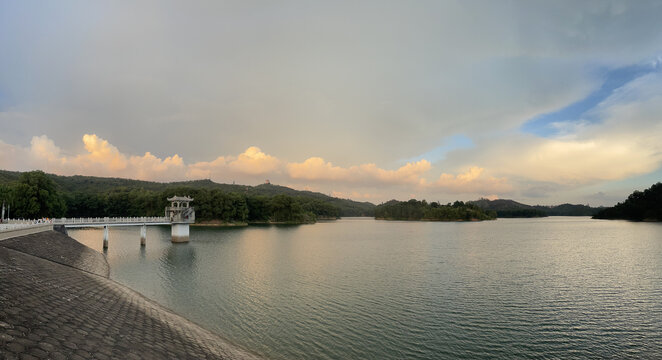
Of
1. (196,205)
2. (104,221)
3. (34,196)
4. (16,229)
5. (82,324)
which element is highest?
(34,196)

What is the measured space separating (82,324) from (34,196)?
263 ft

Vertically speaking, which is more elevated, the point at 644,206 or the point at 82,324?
the point at 644,206

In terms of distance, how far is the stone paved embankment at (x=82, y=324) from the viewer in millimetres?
10047

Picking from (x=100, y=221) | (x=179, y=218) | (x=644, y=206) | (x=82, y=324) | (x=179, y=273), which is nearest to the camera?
(x=82, y=324)

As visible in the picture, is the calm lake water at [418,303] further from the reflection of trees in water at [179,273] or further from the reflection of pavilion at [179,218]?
the reflection of pavilion at [179,218]

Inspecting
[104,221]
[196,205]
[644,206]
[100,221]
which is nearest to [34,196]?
[100,221]

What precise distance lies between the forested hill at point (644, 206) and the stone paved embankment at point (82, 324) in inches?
8671

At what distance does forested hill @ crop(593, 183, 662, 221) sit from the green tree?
24106cm

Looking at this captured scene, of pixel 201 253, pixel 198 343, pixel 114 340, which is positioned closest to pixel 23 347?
pixel 114 340

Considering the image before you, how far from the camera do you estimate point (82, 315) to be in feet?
46.9

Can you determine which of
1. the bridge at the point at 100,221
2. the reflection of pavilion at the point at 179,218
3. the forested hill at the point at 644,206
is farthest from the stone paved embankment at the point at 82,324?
the forested hill at the point at 644,206

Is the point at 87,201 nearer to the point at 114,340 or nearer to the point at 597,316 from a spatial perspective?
the point at 114,340

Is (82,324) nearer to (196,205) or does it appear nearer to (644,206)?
(196,205)

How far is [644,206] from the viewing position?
168875 mm
